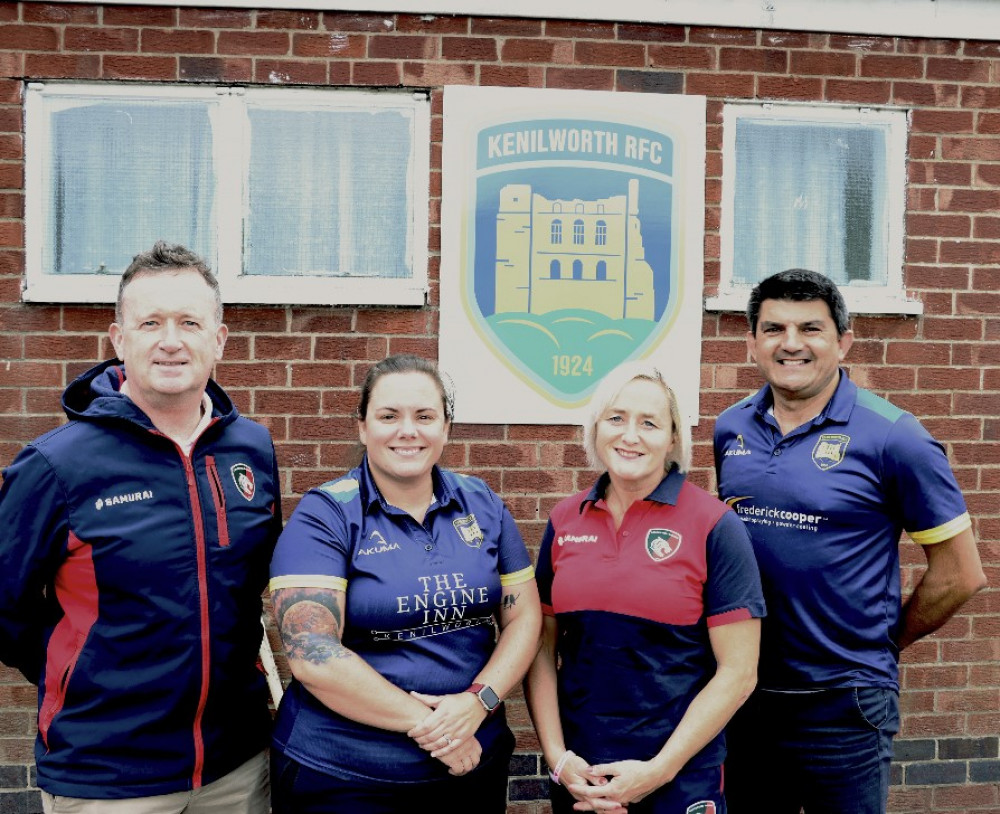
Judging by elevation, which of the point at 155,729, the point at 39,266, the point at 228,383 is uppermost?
the point at 39,266

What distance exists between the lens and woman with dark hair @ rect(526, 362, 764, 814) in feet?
7.54

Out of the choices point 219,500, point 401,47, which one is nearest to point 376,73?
point 401,47

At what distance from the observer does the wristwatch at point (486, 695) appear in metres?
2.32

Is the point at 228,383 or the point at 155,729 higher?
the point at 228,383

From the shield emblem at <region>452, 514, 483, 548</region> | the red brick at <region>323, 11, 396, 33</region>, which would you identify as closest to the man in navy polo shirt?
the shield emblem at <region>452, 514, 483, 548</region>

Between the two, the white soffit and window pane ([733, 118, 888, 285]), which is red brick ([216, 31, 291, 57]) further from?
window pane ([733, 118, 888, 285])

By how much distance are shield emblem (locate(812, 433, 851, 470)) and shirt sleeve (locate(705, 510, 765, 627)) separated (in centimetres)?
42

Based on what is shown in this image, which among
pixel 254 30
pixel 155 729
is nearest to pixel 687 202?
pixel 254 30

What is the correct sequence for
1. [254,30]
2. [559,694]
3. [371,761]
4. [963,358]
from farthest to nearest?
[963,358] → [254,30] → [559,694] → [371,761]

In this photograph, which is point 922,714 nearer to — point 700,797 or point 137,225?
point 700,797

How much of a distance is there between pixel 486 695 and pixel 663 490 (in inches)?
26.3

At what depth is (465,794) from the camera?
2.35 m

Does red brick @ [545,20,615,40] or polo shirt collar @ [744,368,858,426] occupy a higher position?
red brick @ [545,20,615,40]

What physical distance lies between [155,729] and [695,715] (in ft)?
4.20
